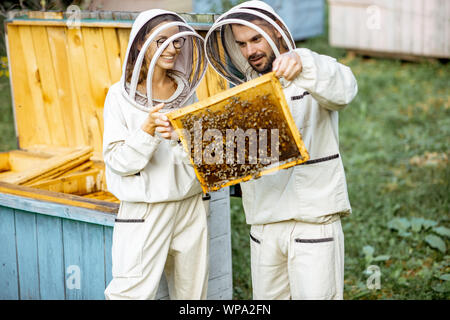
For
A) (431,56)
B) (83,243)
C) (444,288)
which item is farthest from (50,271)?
(431,56)

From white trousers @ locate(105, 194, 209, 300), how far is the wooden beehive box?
0.40 m

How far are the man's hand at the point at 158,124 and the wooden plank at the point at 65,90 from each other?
186 cm

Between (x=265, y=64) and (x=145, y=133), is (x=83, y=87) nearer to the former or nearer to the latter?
(x=145, y=133)

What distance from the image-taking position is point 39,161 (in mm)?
4238

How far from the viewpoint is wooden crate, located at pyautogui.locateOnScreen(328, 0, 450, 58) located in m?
9.48

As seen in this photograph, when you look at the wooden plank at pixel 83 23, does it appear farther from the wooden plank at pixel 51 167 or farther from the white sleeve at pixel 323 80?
the white sleeve at pixel 323 80

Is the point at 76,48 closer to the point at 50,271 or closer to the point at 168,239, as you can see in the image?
the point at 50,271

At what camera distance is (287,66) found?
7.64 ft

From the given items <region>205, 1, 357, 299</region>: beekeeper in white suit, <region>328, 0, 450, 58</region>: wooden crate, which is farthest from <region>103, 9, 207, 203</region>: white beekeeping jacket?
<region>328, 0, 450, 58</region>: wooden crate

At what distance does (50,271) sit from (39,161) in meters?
1.11

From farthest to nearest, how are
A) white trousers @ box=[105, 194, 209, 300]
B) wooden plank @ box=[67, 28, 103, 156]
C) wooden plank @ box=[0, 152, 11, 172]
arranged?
1. wooden plank @ box=[0, 152, 11, 172]
2. wooden plank @ box=[67, 28, 103, 156]
3. white trousers @ box=[105, 194, 209, 300]

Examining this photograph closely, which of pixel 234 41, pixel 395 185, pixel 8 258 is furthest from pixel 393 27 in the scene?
pixel 8 258

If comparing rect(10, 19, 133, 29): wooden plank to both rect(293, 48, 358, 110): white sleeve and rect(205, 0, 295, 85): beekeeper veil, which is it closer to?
rect(205, 0, 295, 85): beekeeper veil

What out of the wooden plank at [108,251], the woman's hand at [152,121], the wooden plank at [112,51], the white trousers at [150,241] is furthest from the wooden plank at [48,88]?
the woman's hand at [152,121]
